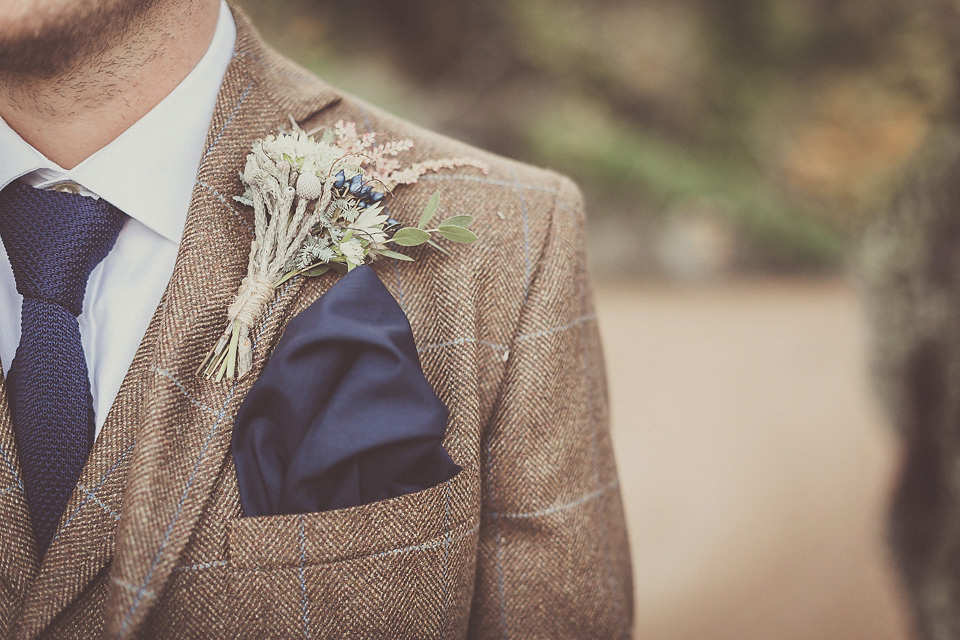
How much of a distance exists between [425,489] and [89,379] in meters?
0.54

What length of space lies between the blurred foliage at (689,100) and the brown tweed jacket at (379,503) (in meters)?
6.66

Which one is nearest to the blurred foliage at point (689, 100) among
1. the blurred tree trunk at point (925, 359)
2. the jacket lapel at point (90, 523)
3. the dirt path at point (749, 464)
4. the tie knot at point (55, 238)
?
the dirt path at point (749, 464)

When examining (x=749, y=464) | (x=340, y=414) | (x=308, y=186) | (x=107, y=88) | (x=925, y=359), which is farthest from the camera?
(x=749, y=464)

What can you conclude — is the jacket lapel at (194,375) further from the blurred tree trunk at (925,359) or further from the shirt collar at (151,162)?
the blurred tree trunk at (925,359)

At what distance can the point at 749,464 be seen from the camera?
507 centimetres

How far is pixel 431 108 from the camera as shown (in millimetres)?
7805

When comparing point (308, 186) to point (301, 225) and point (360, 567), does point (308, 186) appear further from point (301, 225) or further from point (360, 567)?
point (360, 567)

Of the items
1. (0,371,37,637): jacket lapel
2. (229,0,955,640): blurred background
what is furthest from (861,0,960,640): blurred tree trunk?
(0,371,37,637): jacket lapel

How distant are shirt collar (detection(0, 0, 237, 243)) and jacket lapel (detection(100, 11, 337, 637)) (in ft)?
0.20

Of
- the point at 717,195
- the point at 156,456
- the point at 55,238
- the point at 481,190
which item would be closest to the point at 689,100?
the point at 717,195

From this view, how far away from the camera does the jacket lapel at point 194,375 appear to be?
0.95 m

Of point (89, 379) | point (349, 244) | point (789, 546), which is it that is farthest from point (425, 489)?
point (789, 546)

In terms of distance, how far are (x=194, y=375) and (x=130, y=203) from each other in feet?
1.03

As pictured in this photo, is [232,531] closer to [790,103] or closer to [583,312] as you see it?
[583,312]
